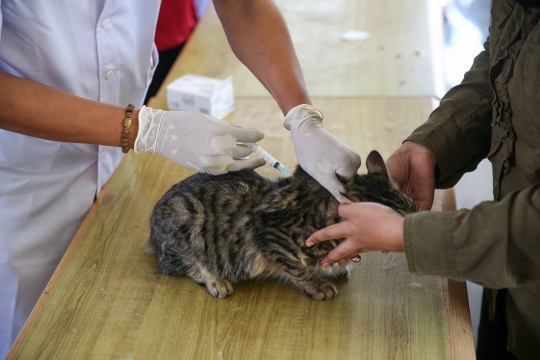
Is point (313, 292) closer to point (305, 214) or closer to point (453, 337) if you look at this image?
point (305, 214)

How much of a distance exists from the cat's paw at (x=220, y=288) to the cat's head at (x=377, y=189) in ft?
1.40

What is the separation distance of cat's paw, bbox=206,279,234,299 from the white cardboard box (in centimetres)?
92

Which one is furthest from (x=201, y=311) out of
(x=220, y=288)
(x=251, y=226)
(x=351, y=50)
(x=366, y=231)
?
(x=351, y=50)

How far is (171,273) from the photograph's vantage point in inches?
63.4

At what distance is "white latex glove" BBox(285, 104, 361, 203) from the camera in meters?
1.58

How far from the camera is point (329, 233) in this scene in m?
1.41

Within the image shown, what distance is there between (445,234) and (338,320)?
16.2 inches

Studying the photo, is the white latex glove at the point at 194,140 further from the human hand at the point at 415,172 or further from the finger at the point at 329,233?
the human hand at the point at 415,172

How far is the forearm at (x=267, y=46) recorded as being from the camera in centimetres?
186

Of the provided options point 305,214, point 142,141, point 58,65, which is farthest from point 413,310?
point 58,65

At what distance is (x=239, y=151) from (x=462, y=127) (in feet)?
2.26

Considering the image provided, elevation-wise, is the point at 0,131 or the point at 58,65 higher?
the point at 58,65

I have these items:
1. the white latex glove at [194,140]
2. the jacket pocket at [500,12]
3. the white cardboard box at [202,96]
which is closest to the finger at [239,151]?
the white latex glove at [194,140]

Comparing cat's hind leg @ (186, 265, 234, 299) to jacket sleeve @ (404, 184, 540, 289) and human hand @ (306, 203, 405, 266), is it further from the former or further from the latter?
jacket sleeve @ (404, 184, 540, 289)
